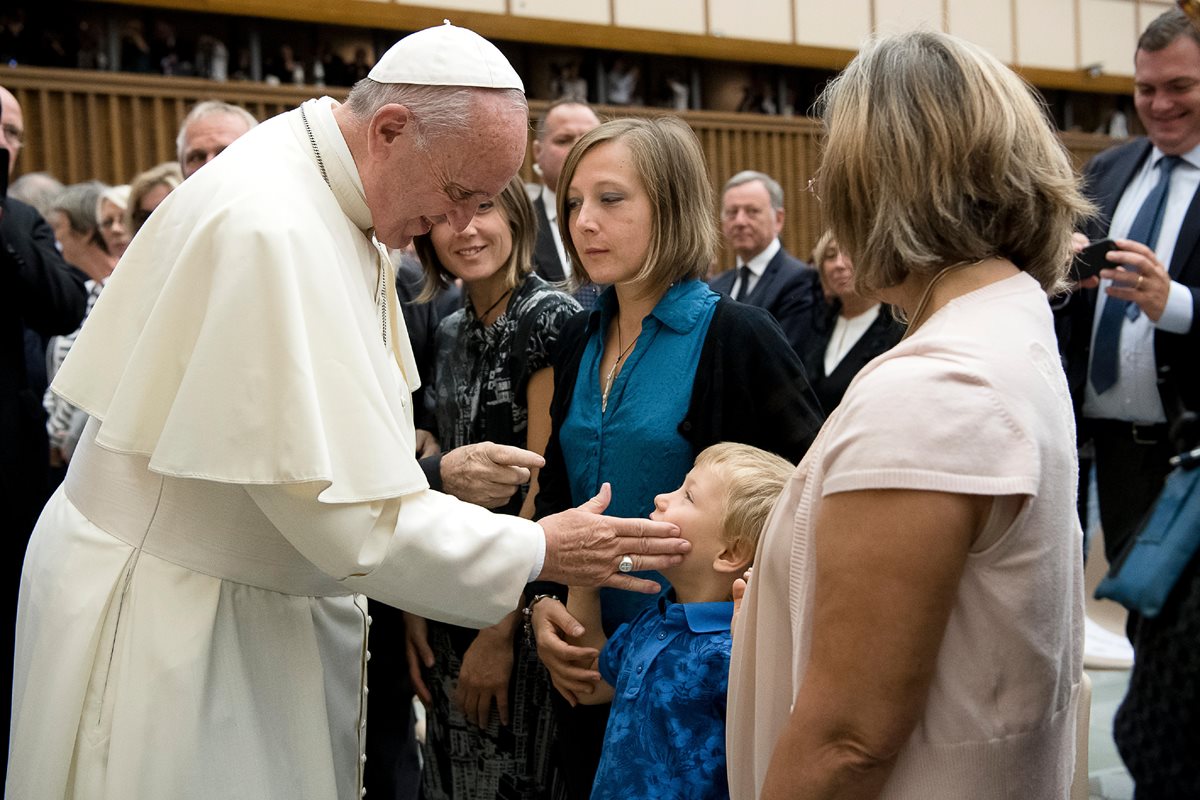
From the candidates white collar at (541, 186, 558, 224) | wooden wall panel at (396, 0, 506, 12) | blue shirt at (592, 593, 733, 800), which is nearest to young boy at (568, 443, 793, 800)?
blue shirt at (592, 593, 733, 800)

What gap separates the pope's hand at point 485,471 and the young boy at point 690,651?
0.28 m

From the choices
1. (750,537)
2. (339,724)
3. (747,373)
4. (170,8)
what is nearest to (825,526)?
(750,537)

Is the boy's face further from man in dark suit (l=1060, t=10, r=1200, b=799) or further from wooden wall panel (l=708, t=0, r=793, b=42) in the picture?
wooden wall panel (l=708, t=0, r=793, b=42)

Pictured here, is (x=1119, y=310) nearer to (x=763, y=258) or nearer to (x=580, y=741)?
(x=580, y=741)

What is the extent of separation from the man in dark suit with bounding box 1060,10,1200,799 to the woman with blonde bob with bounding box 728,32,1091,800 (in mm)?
1940

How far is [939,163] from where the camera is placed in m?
1.29

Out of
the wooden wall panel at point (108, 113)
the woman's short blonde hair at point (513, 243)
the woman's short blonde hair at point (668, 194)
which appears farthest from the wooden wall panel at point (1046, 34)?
the woman's short blonde hair at point (668, 194)

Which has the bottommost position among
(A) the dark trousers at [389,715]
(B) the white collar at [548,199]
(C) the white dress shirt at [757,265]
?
(A) the dark trousers at [389,715]

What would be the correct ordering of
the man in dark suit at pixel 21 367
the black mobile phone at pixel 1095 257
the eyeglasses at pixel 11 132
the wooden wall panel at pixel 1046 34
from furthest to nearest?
1. the wooden wall panel at pixel 1046 34
2. the eyeglasses at pixel 11 132
3. the man in dark suit at pixel 21 367
4. the black mobile phone at pixel 1095 257

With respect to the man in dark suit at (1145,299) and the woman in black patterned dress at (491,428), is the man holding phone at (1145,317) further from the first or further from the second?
the woman in black patterned dress at (491,428)

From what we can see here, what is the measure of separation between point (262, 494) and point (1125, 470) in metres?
2.65

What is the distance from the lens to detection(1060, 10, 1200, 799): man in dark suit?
3.12m

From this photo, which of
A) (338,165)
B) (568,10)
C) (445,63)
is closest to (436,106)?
(445,63)

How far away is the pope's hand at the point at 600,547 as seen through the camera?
1.92 m
